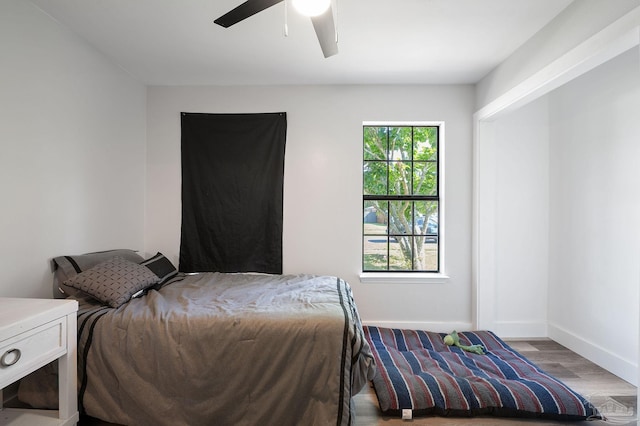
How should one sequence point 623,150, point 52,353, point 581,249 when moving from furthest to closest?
Answer: point 581,249, point 623,150, point 52,353

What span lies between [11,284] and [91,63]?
5.59 ft

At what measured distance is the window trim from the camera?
3.17 m

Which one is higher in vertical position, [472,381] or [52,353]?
[52,353]

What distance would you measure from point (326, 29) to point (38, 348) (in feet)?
6.52

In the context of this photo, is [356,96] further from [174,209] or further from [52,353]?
[52,353]

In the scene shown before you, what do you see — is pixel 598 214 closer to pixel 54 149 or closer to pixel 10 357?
pixel 10 357

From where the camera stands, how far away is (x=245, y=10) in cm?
138

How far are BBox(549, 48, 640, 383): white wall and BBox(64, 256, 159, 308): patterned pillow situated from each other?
351 cm

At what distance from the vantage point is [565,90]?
9.82 ft

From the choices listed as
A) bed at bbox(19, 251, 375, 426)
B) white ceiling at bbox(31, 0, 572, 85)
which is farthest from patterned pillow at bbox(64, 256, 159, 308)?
white ceiling at bbox(31, 0, 572, 85)

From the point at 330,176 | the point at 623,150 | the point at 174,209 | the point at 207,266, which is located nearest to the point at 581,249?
the point at 623,150

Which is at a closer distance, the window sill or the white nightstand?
the white nightstand

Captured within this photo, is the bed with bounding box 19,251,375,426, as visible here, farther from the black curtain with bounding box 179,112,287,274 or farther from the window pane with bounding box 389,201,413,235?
the window pane with bounding box 389,201,413,235

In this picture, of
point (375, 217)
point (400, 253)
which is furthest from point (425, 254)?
point (375, 217)
